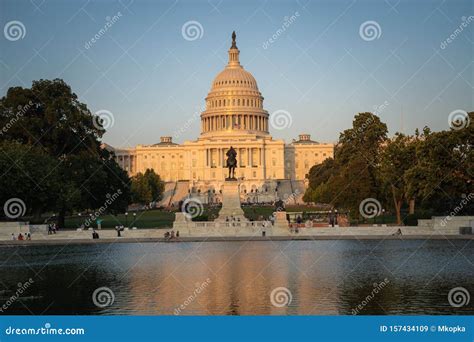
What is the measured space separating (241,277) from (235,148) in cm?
13997

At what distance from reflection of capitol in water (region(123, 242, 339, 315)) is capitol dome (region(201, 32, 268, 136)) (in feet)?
447

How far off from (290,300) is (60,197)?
36408 mm

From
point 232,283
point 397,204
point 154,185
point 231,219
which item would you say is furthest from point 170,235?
point 154,185

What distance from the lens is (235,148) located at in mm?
166750

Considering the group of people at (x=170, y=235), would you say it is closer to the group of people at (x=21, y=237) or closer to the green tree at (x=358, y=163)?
the group of people at (x=21, y=237)

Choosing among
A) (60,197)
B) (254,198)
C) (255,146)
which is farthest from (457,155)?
(255,146)

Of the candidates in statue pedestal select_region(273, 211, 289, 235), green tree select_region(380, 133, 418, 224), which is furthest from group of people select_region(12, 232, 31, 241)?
green tree select_region(380, 133, 418, 224)

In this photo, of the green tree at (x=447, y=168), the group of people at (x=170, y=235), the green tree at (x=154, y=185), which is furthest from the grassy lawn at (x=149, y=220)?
the green tree at (x=154, y=185)

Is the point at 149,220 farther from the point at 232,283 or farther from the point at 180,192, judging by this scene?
the point at 180,192

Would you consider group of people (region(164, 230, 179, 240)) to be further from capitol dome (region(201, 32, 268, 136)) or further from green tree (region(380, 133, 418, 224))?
capitol dome (region(201, 32, 268, 136))

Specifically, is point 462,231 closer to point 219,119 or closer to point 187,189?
point 187,189

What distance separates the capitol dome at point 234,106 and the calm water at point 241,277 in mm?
131107

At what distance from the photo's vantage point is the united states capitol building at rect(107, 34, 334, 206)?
552ft

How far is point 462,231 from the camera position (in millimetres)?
48656
